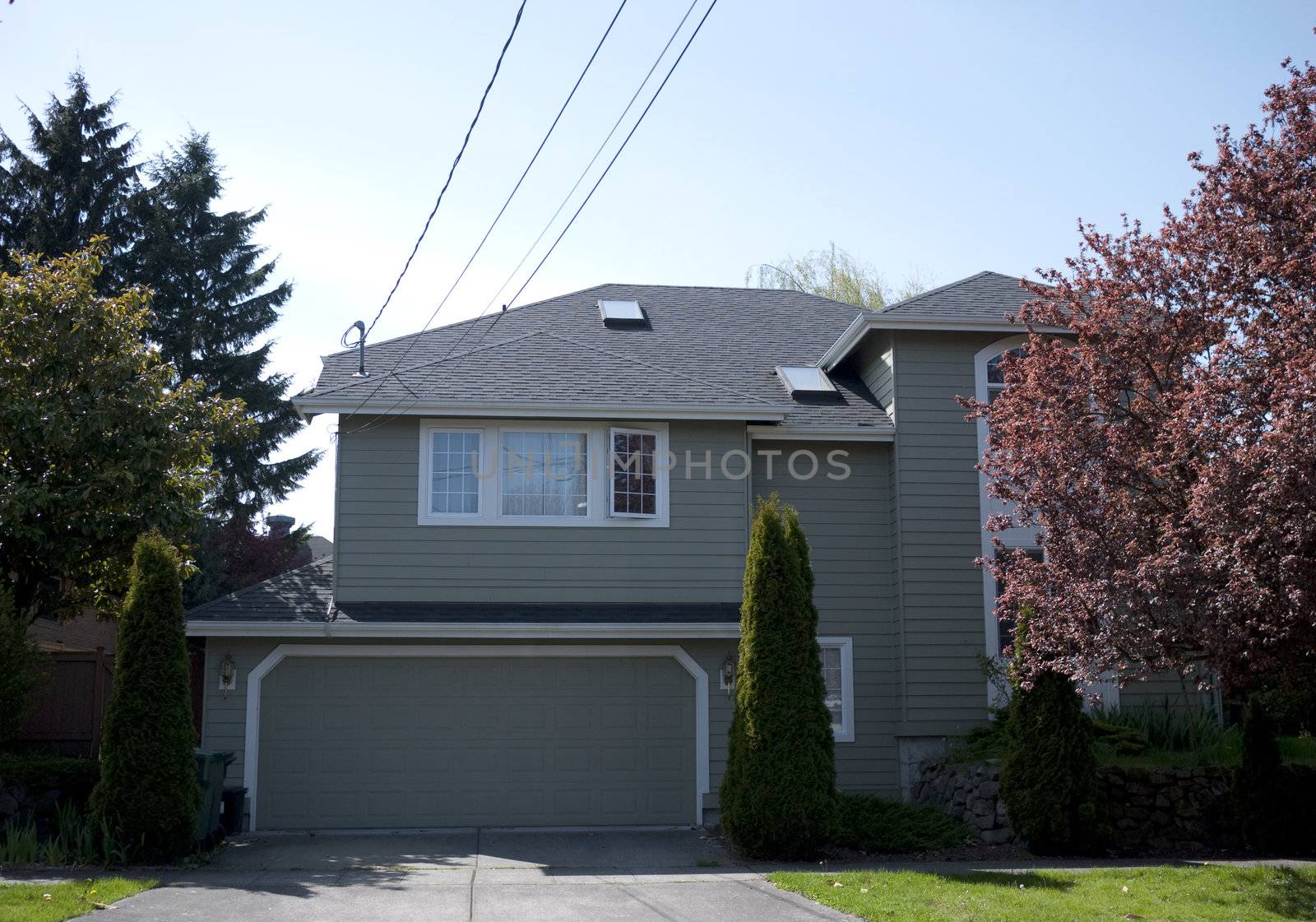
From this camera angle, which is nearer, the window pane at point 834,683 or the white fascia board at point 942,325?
the white fascia board at point 942,325

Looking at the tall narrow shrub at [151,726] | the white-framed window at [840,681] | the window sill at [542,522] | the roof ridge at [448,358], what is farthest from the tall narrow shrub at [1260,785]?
the tall narrow shrub at [151,726]

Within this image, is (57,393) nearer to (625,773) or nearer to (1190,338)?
(625,773)

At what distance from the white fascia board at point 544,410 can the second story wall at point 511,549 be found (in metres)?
0.34

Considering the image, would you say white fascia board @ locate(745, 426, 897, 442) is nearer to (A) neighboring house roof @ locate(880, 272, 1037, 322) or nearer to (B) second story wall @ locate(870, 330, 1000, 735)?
(B) second story wall @ locate(870, 330, 1000, 735)

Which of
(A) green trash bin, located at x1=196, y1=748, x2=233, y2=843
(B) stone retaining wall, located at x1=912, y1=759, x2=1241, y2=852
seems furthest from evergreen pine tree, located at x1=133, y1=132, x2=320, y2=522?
(B) stone retaining wall, located at x1=912, y1=759, x2=1241, y2=852

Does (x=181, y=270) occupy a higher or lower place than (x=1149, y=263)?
higher

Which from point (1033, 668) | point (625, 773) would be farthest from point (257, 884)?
point (1033, 668)

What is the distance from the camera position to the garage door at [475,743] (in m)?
14.5

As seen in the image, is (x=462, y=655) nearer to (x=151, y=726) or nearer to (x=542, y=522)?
(x=542, y=522)

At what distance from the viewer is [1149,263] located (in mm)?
10891

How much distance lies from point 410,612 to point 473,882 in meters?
4.49

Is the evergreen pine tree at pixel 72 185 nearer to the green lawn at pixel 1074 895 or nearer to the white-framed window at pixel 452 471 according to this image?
the white-framed window at pixel 452 471

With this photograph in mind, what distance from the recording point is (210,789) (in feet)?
41.2

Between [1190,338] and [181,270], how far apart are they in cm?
2302
